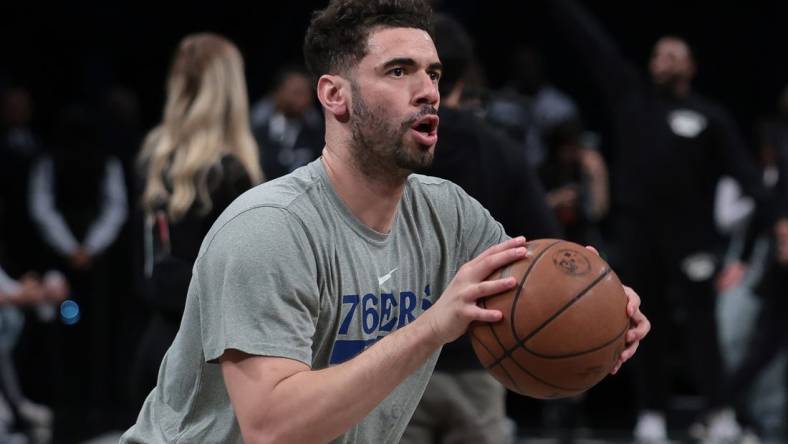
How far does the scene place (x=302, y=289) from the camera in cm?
295

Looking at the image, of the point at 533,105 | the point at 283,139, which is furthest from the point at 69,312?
the point at 533,105

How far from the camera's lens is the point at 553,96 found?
35.6ft

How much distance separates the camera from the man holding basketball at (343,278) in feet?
9.29

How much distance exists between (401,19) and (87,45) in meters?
9.45

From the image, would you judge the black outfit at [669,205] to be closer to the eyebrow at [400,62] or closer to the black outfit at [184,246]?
the black outfit at [184,246]

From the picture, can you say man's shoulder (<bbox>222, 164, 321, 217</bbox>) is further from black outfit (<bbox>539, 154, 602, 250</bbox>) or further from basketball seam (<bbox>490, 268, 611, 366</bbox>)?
black outfit (<bbox>539, 154, 602, 250</bbox>)

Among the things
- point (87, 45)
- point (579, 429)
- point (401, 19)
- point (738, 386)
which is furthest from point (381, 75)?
point (87, 45)

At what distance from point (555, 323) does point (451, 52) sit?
216 centimetres

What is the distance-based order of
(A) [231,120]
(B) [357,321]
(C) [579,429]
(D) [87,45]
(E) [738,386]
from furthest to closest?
(D) [87,45] → (C) [579,429] → (E) [738,386] → (A) [231,120] → (B) [357,321]

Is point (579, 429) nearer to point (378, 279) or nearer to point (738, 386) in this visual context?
point (738, 386)

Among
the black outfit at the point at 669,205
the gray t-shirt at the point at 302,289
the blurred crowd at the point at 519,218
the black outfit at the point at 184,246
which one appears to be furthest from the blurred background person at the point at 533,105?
the gray t-shirt at the point at 302,289

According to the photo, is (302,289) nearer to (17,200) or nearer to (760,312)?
(760,312)


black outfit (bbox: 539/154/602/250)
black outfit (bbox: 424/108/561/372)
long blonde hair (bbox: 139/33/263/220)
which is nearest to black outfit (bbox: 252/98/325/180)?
long blonde hair (bbox: 139/33/263/220)

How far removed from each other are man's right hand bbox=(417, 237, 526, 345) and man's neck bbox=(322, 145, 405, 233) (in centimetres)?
44
